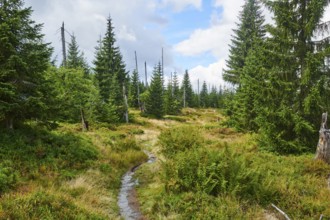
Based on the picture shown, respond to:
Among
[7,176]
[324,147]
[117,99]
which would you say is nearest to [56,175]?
[7,176]

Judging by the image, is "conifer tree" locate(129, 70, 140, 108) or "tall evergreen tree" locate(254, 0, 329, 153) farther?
"conifer tree" locate(129, 70, 140, 108)

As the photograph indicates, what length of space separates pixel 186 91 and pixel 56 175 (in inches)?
2325

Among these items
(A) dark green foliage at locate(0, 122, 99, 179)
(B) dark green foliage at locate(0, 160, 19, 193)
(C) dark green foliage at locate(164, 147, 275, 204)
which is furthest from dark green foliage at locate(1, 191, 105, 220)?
(C) dark green foliage at locate(164, 147, 275, 204)

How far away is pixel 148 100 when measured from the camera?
44938mm

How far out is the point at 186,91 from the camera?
68.4 meters

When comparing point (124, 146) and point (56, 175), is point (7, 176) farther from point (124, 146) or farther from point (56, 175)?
point (124, 146)

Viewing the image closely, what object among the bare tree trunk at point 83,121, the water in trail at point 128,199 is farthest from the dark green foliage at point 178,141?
the bare tree trunk at point 83,121

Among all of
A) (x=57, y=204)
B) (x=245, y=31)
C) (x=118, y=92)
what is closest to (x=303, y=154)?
(x=57, y=204)

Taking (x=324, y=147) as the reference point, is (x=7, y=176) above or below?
below

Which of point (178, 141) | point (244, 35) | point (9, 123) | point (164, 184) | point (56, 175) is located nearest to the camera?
point (164, 184)

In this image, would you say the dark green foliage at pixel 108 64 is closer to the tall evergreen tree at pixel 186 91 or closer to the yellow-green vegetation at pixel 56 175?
the yellow-green vegetation at pixel 56 175

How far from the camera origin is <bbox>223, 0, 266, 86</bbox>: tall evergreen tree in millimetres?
30172

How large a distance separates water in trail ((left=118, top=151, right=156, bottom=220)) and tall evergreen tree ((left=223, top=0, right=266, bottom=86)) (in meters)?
20.7

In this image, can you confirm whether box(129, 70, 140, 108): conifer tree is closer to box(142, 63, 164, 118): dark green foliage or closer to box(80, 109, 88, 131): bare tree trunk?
box(142, 63, 164, 118): dark green foliage
